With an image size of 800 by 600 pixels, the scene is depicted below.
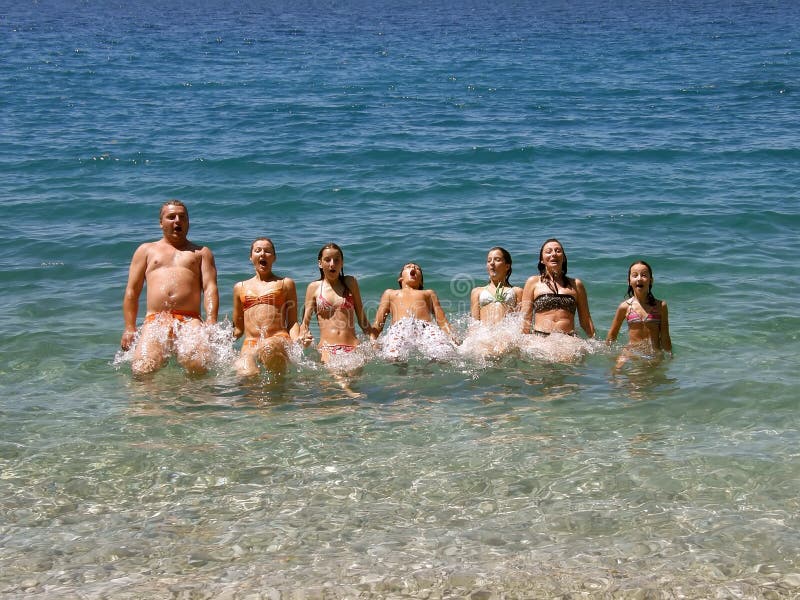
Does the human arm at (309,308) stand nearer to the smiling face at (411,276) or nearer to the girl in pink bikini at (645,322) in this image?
the smiling face at (411,276)

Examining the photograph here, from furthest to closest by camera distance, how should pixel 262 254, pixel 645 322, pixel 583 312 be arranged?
pixel 583 312, pixel 645 322, pixel 262 254

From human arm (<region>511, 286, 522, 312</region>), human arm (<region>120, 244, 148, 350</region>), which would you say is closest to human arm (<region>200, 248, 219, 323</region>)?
human arm (<region>120, 244, 148, 350</region>)

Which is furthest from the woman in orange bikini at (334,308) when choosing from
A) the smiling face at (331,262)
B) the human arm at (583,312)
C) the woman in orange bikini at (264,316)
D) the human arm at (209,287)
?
the human arm at (583,312)

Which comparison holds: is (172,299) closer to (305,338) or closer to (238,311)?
(238,311)

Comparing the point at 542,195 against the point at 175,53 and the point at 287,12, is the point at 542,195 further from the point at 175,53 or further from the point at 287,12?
the point at 287,12

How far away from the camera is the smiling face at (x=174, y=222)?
9.49 meters

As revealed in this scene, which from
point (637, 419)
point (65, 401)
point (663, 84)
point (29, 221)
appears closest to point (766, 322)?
point (637, 419)

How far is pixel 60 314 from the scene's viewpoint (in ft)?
37.7

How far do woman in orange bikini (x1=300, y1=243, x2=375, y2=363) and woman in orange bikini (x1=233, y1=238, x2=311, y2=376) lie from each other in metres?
0.24

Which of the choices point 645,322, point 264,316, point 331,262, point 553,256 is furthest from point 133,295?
point 645,322

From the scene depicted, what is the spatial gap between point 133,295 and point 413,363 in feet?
9.37

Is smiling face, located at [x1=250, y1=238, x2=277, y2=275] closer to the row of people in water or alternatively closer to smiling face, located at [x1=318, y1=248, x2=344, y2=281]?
the row of people in water

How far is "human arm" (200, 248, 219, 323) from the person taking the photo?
923 cm

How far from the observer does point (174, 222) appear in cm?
949
